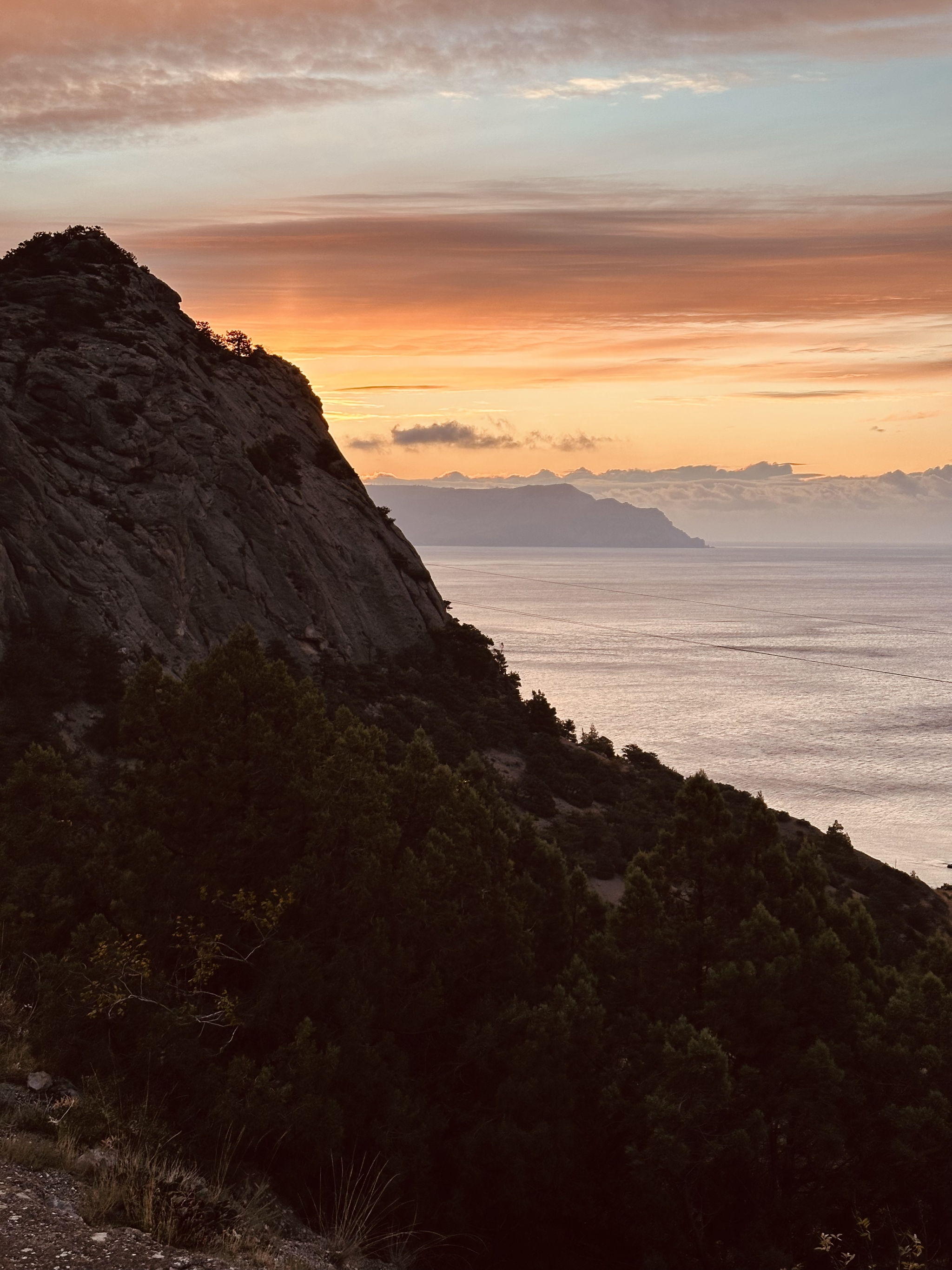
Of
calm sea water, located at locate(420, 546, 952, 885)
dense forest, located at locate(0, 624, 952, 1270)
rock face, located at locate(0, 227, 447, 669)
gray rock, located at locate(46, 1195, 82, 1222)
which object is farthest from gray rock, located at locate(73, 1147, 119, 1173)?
calm sea water, located at locate(420, 546, 952, 885)

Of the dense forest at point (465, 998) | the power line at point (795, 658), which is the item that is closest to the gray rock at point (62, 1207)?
the dense forest at point (465, 998)

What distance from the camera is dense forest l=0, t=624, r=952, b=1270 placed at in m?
16.2

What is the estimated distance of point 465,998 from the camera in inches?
769

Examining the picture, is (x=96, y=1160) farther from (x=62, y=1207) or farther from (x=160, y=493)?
(x=160, y=493)

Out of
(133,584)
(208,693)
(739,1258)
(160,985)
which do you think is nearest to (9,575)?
(133,584)

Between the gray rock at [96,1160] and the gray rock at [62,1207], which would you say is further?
the gray rock at [96,1160]

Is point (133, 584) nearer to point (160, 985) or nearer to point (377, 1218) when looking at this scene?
point (160, 985)

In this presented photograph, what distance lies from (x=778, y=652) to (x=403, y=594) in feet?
394

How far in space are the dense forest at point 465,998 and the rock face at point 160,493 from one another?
93.0 ft

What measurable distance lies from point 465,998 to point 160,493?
44571 mm

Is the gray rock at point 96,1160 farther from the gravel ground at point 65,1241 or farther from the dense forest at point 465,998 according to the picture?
the dense forest at point 465,998

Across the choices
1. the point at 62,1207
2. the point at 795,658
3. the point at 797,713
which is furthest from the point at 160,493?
the point at 795,658

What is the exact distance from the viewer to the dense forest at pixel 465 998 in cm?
1619

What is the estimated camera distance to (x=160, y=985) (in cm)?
1691
